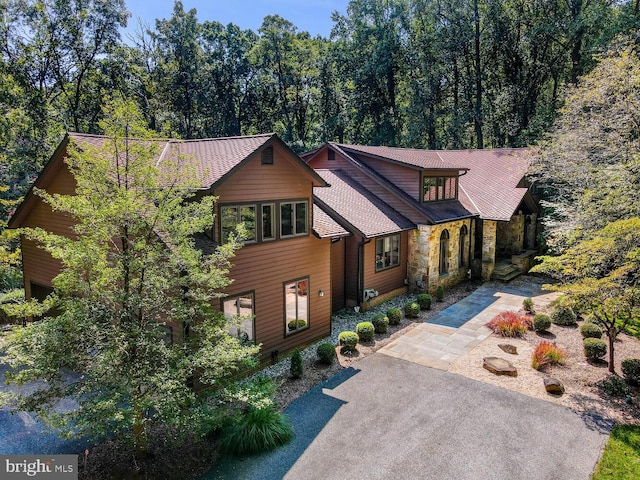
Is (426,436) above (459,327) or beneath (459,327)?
beneath

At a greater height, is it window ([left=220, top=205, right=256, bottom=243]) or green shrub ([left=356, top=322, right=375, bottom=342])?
window ([left=220, top=205, right=256, bottom=243])

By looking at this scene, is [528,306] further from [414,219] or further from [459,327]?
[414,219]

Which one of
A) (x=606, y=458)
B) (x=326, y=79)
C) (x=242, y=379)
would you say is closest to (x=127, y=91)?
(x=326, y=79)

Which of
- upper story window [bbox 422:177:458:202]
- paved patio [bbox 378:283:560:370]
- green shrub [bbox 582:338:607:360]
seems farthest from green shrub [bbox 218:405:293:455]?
upper story window [bbox 422:177:458:202]

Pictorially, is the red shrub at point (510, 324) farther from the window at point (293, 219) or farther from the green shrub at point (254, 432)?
the green shrub at point (254, 432)

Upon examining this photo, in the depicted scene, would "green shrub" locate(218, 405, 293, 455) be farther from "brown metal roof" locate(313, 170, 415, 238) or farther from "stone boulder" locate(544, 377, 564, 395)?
"brown metal roof" locate(313, 170, 415, 238)

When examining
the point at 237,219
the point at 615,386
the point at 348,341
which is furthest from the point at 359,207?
the point at 615,386
